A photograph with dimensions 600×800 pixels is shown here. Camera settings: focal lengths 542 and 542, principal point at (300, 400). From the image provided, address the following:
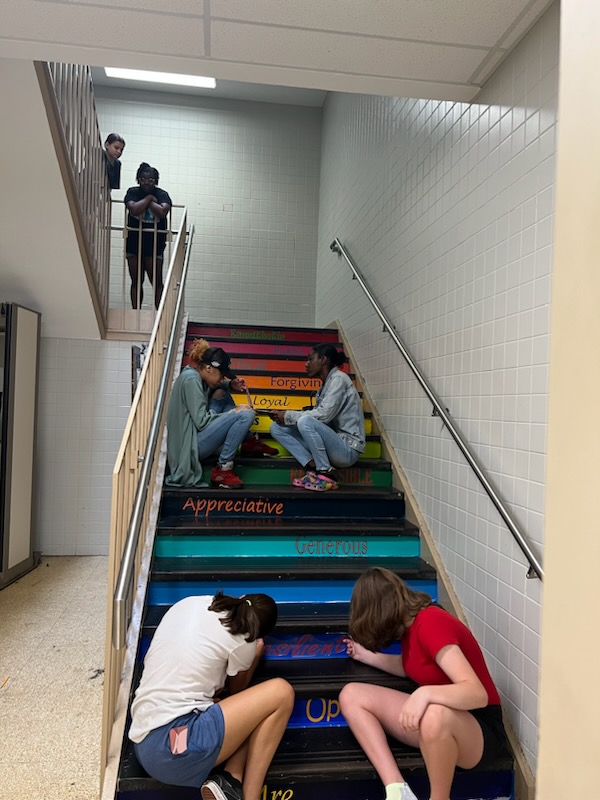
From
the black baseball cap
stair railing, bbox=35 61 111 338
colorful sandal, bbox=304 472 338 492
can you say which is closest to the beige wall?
colorful sandal, bbox=304 472 338 492

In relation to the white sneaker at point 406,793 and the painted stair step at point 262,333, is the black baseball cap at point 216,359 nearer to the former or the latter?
the painted stair step at point 262,333

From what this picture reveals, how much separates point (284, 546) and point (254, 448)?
2.65 feet

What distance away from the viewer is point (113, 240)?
5906mm

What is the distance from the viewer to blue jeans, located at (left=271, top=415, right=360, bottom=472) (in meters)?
3.21

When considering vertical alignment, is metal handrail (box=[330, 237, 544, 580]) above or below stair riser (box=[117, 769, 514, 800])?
above

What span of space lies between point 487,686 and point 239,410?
1.91 meters

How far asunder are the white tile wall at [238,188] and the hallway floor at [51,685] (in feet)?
11.6

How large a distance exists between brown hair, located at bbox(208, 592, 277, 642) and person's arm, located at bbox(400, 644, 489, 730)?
1.72 feet

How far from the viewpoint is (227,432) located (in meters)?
3.18

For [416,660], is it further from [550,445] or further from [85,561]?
[85,561]

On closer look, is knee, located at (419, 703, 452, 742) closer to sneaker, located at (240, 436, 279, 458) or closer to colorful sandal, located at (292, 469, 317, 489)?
colorful sandal, located at (292, 469, 317, 489)

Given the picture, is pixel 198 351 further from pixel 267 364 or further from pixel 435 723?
pixel 435 723

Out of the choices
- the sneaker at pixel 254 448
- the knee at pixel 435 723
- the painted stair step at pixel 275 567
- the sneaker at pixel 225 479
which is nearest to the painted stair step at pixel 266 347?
the sneaker at pixel 254 448

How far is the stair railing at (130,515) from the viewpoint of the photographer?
1788mm
